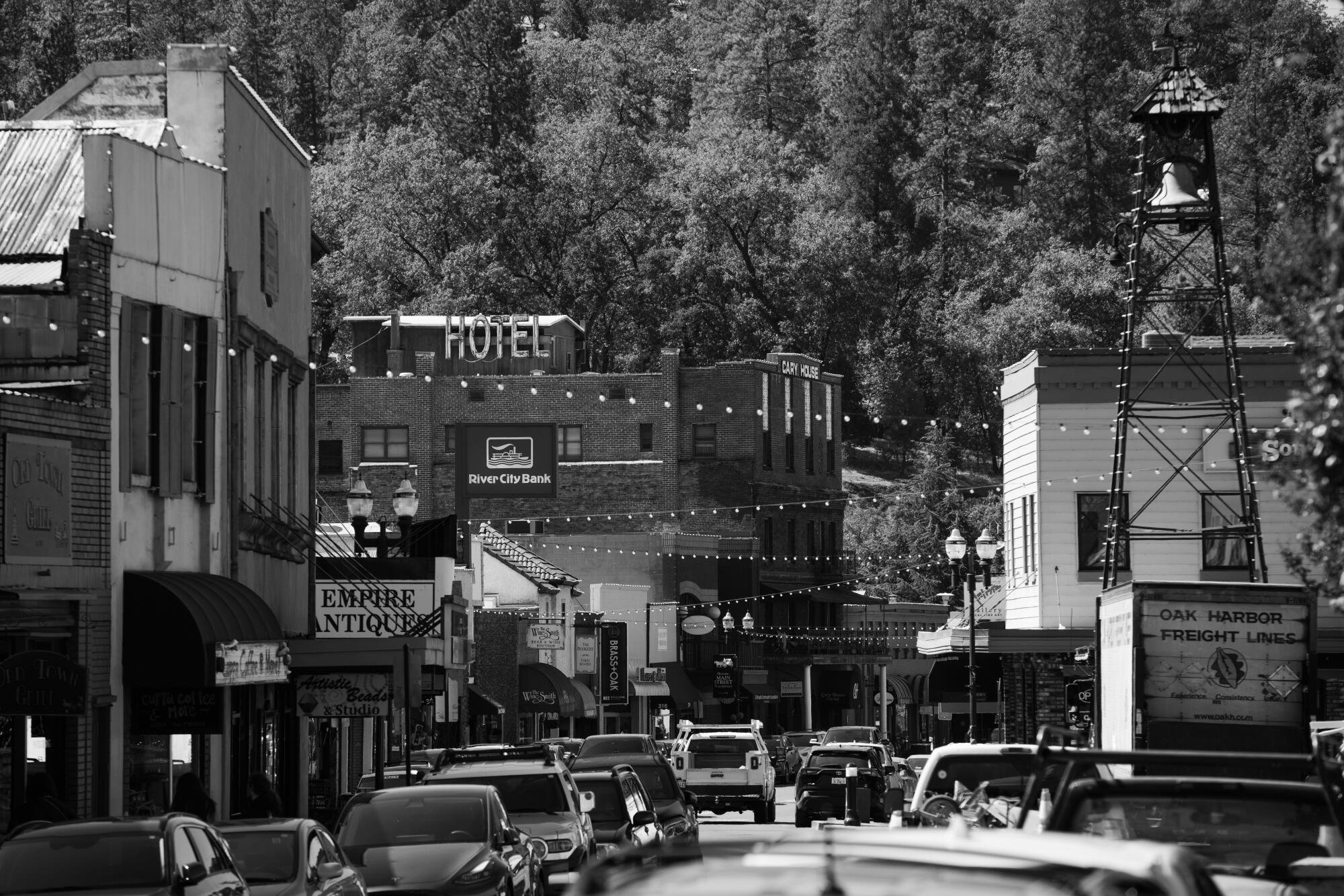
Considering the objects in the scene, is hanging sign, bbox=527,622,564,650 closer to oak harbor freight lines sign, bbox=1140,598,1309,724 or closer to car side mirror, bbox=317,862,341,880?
oak harbor freight lines sign, bbox=1140,598,1309,724

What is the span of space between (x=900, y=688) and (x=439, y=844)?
81165 millimetres

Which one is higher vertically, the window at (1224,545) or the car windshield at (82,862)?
the window at (1224,545)

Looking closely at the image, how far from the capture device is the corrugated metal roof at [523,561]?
6938cm

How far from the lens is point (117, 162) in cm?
2633

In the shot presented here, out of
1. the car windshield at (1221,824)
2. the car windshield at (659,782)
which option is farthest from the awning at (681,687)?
the car windshield at (1221,824)

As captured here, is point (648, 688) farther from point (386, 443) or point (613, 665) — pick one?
point (386, 443)

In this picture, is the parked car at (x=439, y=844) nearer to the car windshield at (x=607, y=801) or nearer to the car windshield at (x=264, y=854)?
the car windshield at (x=264, y=854)

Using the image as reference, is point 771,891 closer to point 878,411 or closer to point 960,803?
point 960,803

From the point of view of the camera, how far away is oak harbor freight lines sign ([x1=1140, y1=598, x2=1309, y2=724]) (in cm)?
2295

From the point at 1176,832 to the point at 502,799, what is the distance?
1117 cm

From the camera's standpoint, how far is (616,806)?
2573 centimetres

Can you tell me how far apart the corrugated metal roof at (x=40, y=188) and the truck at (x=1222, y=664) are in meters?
12.2

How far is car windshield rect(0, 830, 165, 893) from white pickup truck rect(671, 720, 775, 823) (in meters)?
26.6

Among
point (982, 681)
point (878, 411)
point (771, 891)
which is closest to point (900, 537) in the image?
point (878, 411)
